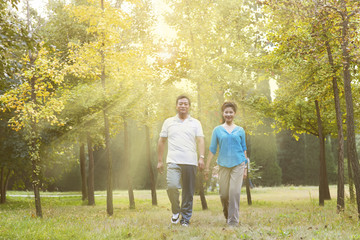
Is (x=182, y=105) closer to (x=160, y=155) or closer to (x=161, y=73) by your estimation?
(x=160, y=155)

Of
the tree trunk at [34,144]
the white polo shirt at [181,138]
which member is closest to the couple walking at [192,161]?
the white polo shirt at [181,138]

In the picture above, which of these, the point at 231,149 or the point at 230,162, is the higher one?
the point at 231,149

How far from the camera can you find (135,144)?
3841 cm

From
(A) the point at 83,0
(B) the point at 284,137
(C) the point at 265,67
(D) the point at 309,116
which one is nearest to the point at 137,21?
(A) the point at 83,0

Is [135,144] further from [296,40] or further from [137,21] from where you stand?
[296,40]

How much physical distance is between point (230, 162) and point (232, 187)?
0.47 meters

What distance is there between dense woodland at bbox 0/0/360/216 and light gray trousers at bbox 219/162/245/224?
9.16ft

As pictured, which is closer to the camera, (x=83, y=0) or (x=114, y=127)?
(x=114, y=127)

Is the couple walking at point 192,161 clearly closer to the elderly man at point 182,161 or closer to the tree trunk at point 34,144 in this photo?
the elderly man at point 182,161

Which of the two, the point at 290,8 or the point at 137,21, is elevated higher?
the point at 137,21

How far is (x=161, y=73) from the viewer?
52.4 ft

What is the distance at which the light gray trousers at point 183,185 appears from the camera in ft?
22.9

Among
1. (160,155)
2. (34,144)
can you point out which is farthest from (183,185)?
(34,144)

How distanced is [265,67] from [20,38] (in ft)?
27.2
